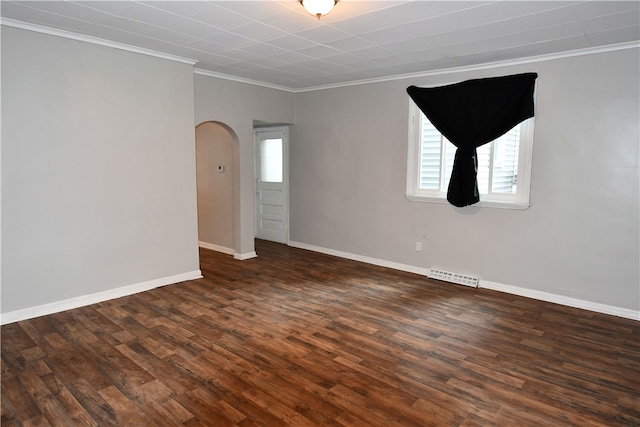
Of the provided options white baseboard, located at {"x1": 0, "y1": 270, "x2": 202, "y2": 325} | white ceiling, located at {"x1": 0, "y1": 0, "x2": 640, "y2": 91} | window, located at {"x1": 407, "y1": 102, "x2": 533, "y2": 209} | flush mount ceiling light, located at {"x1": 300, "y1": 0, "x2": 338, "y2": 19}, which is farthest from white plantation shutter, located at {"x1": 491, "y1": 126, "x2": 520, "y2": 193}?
white baseboard, located at {"x1": 0, "y1": 270, "x2": 202, "y2": 325}

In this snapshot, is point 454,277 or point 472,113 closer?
point 472,113

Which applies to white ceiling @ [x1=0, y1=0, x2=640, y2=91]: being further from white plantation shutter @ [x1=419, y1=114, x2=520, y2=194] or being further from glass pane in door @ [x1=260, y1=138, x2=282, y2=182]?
glass pane in door @ [x1=260, y1=138, x2=282, y2=182]

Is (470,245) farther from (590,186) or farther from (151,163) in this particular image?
(151,163)

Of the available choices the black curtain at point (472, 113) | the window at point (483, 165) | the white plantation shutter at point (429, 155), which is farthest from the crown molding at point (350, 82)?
the white plantation shutter at point (429, 155)

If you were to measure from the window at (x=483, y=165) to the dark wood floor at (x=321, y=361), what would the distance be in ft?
4.01

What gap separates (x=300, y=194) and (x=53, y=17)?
4231 mm

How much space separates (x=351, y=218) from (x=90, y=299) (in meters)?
3.65

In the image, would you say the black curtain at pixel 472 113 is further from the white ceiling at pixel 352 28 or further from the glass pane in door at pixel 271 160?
the glass pane in door at pixel 271 160

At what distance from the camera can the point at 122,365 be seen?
2973mm

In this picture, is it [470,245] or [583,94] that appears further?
[470,245]

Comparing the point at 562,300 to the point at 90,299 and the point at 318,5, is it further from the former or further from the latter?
the point at 90,299

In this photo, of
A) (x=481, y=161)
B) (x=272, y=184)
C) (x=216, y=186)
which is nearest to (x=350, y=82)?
(x=481, y=161)

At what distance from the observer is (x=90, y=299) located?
4.22 metres

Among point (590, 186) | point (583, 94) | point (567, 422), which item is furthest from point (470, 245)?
point (567, 422)
